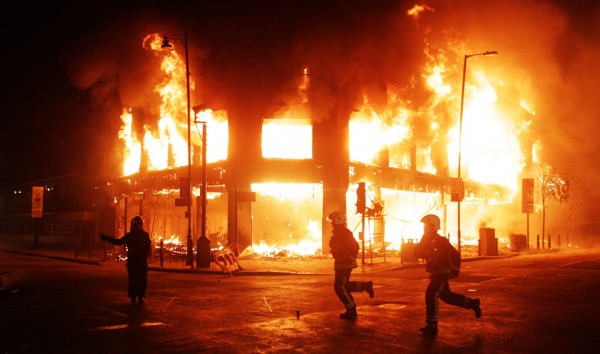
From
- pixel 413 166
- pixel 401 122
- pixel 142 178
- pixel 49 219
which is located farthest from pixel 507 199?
pixel 49 219

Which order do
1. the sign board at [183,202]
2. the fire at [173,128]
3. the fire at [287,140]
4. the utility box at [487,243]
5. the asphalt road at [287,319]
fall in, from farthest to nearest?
1. the fire at [173,128]
2. the fire at [287,140]
3. the utility box at [487,243]
4. the sign board at [183,202]
5. the asphalt road at [287,319]

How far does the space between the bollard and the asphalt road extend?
20.7ft

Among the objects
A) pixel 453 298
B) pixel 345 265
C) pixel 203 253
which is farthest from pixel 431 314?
pixel 203 253

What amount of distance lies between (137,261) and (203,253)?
10.6 meters

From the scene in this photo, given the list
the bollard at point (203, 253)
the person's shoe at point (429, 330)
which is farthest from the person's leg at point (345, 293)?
the bollard at point (203, 253)

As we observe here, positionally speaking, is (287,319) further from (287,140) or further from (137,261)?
(287,140)

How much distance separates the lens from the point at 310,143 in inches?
1231

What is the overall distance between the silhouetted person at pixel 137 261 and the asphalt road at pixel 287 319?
0.91 ft

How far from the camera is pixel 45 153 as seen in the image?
190 ft

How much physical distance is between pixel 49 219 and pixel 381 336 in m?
51.0

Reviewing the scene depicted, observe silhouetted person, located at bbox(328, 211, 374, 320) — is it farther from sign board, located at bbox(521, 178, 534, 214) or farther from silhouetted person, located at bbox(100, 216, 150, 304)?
sign board, located at bbox(521, 178, 534, 214)

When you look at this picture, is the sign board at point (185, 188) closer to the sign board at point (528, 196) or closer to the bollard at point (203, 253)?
the bollard at point (203, 253)

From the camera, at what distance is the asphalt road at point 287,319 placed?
8117 millimetres

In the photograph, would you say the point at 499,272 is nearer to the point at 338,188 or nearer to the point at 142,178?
the point at 338,188
